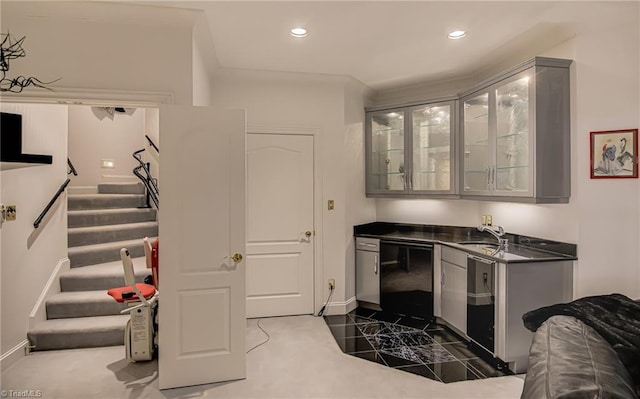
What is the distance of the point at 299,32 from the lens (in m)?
3.07

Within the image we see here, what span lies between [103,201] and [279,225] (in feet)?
9.55

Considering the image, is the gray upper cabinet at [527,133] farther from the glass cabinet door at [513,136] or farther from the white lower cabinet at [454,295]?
the white lower cabinet at [454,295]

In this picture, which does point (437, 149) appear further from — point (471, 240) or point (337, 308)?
point (337, 308)

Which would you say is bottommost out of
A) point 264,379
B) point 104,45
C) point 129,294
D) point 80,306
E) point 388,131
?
point 264,379

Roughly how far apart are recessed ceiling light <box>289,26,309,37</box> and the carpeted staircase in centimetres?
300

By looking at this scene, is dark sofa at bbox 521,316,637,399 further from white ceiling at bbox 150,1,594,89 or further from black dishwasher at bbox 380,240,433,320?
black dishwasher at bbox 380,240,433,320

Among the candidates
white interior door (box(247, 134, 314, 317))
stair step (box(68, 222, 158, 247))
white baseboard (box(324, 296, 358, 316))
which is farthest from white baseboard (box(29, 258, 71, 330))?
white baseboard (box(324, 296, 358, 316))

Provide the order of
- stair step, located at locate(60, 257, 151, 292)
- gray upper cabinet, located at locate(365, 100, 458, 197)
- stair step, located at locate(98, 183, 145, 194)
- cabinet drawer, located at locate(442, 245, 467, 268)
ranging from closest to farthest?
cabinet drawer, located at locate(442, 245, 467, 268)
stair step, located at locate(60, 257, 151, 292)
gray upper cabinet, located at locate(365, 100, 458, 197)
stair step, located at locate(98, 183, 145, 194)

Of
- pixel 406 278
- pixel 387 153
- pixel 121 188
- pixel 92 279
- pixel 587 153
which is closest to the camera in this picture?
pixel 587 153

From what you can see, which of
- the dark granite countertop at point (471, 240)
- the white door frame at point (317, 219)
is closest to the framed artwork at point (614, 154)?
the dark granite countertop at point (471, 240)

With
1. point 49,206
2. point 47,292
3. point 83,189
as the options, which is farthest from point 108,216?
point 47,292

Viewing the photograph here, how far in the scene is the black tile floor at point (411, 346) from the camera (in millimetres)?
2941

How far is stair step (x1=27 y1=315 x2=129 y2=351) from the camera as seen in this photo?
3268 millimetres

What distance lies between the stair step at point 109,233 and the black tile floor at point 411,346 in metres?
2.97
